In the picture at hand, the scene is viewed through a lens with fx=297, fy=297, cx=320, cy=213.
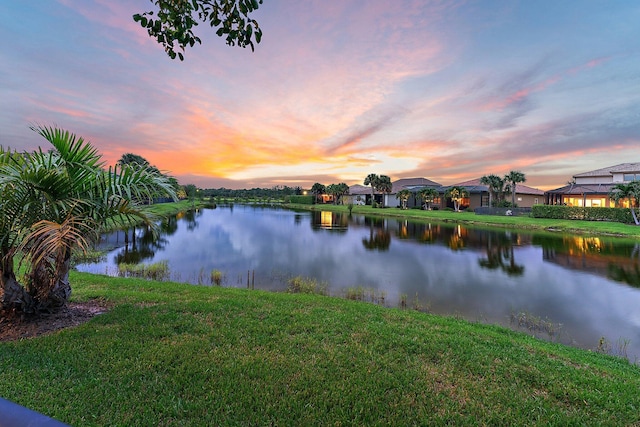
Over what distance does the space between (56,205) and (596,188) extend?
54.5 metres

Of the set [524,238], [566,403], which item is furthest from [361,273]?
[524,238]

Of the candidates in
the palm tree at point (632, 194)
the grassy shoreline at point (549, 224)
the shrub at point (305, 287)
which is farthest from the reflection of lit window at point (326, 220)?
the palm tree at point (632, 194)

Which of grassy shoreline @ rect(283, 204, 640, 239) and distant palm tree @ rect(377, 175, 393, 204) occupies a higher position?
distant palm tree @ rect(377, 175, 393, 204)

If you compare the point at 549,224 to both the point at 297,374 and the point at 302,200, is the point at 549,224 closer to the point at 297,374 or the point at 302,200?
the point at 297,374

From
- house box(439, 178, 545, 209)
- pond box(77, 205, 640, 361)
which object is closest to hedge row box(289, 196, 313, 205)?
house box(439, 178, 545, 209)

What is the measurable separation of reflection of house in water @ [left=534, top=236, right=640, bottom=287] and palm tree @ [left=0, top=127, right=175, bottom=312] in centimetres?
1803

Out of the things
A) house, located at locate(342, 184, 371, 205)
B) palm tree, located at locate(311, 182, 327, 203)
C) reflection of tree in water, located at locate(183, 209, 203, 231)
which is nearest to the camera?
reflection of tree in water, located at locate(183, 209, 203, 231)

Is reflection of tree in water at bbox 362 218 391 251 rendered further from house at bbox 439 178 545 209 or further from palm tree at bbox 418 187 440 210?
house at bbox 439 178 545 209

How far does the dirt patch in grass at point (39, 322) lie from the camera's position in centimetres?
464

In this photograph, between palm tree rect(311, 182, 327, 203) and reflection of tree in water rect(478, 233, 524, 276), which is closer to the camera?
reflection of tree in water rect(478, 233, 524, 276)

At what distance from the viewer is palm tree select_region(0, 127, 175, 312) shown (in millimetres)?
4238

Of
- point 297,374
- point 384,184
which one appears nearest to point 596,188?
point 384,184

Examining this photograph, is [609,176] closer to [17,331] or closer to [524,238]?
[524,238]

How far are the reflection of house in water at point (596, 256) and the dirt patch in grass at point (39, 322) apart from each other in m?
18.6
